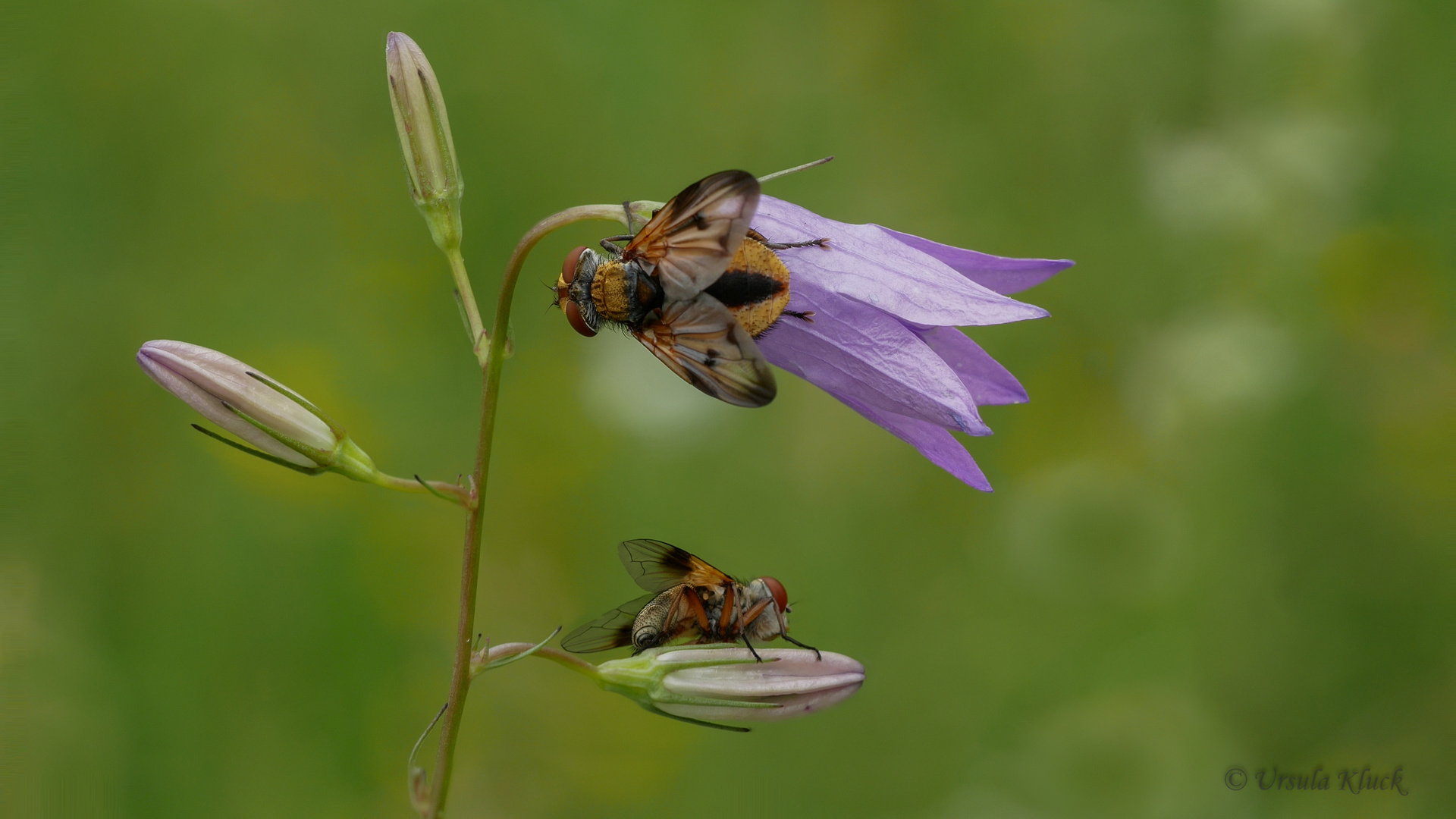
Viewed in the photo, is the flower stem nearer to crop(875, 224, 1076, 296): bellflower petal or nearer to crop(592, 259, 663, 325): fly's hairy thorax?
crop(592, 259, 663, 325): fly's hairy thorax

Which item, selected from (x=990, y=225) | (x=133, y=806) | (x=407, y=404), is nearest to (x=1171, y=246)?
(x=990, y=225)

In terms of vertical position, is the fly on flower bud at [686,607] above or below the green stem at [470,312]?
below

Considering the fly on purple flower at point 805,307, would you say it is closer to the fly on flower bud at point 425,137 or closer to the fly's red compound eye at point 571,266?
the fly's red compound eye at point 571,266

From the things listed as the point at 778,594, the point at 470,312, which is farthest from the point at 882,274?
the point at 470,312

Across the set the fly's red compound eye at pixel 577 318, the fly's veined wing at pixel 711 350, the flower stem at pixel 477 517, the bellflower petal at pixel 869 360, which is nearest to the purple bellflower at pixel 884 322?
the bellflower petal at pixel 869 360

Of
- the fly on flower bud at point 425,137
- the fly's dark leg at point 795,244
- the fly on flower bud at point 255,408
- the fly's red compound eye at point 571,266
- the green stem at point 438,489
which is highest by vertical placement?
Answer: the fly on flower bud at point 425,137

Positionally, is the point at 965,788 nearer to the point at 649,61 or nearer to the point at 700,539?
the point at 700,539

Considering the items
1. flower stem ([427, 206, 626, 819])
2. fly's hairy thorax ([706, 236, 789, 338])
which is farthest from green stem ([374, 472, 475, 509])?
fly's hairy thorax ([706, 236, 789, 338])
